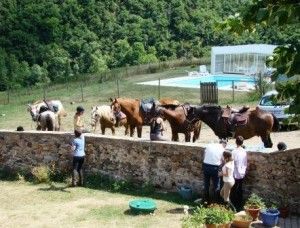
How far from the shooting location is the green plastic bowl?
472 inches

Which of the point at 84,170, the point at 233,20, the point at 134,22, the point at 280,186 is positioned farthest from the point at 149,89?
the point at 134,22

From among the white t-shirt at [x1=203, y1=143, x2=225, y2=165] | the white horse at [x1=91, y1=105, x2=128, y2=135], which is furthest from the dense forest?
the white t-shirt at [x1=203, y1=143, x2=225, y2=165]

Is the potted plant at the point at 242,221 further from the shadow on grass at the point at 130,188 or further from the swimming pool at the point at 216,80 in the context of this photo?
the swimming pool at the point at 216,80

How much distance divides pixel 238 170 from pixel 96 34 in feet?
205

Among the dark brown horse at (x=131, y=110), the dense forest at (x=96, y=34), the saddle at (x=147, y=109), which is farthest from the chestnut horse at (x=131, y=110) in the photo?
the dense forest at (x=96, y=34)

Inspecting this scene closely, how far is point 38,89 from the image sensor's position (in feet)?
145

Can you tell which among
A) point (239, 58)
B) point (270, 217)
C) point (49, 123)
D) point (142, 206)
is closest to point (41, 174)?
point (49, 123)

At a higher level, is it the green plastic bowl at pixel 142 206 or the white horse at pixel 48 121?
the white horse at pixel 48 121

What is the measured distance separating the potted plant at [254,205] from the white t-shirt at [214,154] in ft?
3.44

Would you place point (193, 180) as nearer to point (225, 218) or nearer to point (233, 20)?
point (225, 218)

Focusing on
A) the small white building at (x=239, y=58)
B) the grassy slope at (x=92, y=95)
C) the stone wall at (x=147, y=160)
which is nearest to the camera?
the stone wall at (x=147, y=160)

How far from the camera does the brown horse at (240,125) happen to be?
49.5 ft

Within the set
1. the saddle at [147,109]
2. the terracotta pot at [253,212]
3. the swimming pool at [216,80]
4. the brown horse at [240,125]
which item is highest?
the swimming pool at [216,80]

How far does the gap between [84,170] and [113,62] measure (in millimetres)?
52019
